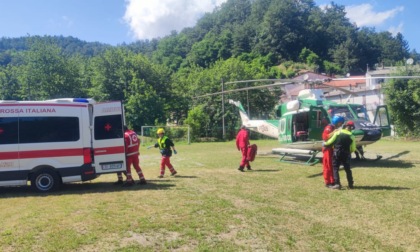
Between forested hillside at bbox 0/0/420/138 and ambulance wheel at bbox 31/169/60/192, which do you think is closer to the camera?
ambulance wheel at bbox 31/169/60/192

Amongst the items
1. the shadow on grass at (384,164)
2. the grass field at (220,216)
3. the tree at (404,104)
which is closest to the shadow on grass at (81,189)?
the grass field at (220,216)

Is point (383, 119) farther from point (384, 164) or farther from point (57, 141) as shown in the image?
point (57, 141)

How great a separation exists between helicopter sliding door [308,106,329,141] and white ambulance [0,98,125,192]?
772cm

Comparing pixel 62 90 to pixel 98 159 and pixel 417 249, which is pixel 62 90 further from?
pixel 417 249

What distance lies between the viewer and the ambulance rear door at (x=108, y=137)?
1063cm

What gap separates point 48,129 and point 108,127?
1573 mm

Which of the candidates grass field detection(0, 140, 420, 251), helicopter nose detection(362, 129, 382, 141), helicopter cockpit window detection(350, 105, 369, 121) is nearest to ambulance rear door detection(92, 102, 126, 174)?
grass field detection(0, 140, 420, 251)

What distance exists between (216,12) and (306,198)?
148 m

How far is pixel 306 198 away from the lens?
8797 millimetres

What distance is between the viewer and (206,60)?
10431 centimetres

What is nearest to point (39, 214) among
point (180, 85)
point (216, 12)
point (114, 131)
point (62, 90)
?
point (114, 131)

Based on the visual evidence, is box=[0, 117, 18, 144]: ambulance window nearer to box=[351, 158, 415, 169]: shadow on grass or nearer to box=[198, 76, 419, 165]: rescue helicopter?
box=[198, 76, 419, 165]: rescue helicopter

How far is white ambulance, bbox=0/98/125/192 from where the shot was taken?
392 inches

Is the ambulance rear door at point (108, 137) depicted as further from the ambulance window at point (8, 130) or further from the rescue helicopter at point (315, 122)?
the rescue helicopter at point (315, 122)
